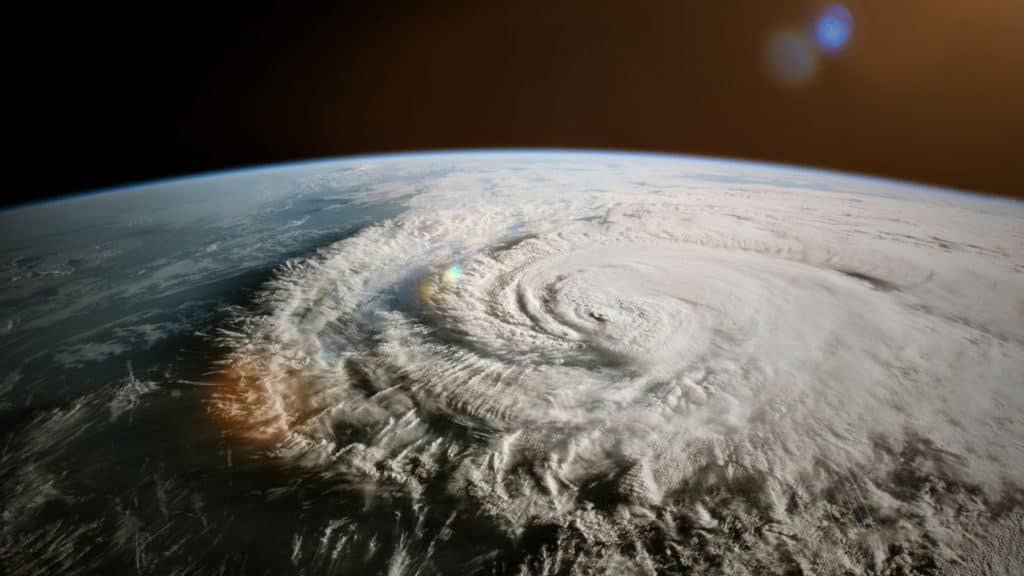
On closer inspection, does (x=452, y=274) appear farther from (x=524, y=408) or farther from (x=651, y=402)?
(x=651, y=402)

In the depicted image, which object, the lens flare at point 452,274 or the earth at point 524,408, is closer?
the earth at point 524,408

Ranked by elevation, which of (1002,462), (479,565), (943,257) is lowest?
(479,565)

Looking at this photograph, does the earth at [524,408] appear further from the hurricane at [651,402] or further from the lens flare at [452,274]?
the lens flare at [452,274]

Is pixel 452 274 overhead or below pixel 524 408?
overhead

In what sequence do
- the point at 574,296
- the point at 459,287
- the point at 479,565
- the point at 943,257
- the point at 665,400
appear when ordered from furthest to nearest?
the point at 943,257, the point at 459,287, the point at 574,296, the point at 665,400, the point at 479,565

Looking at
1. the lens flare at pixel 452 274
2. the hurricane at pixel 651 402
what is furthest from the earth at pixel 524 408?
the lens flare at pixel 452 274

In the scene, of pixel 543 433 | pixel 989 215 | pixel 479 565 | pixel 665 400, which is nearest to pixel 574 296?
pixel 665 400

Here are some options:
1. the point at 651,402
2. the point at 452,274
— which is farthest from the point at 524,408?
the point at 452,274

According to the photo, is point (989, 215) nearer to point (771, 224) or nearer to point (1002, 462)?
point (771, 224)

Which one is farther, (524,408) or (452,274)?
(452,274)
